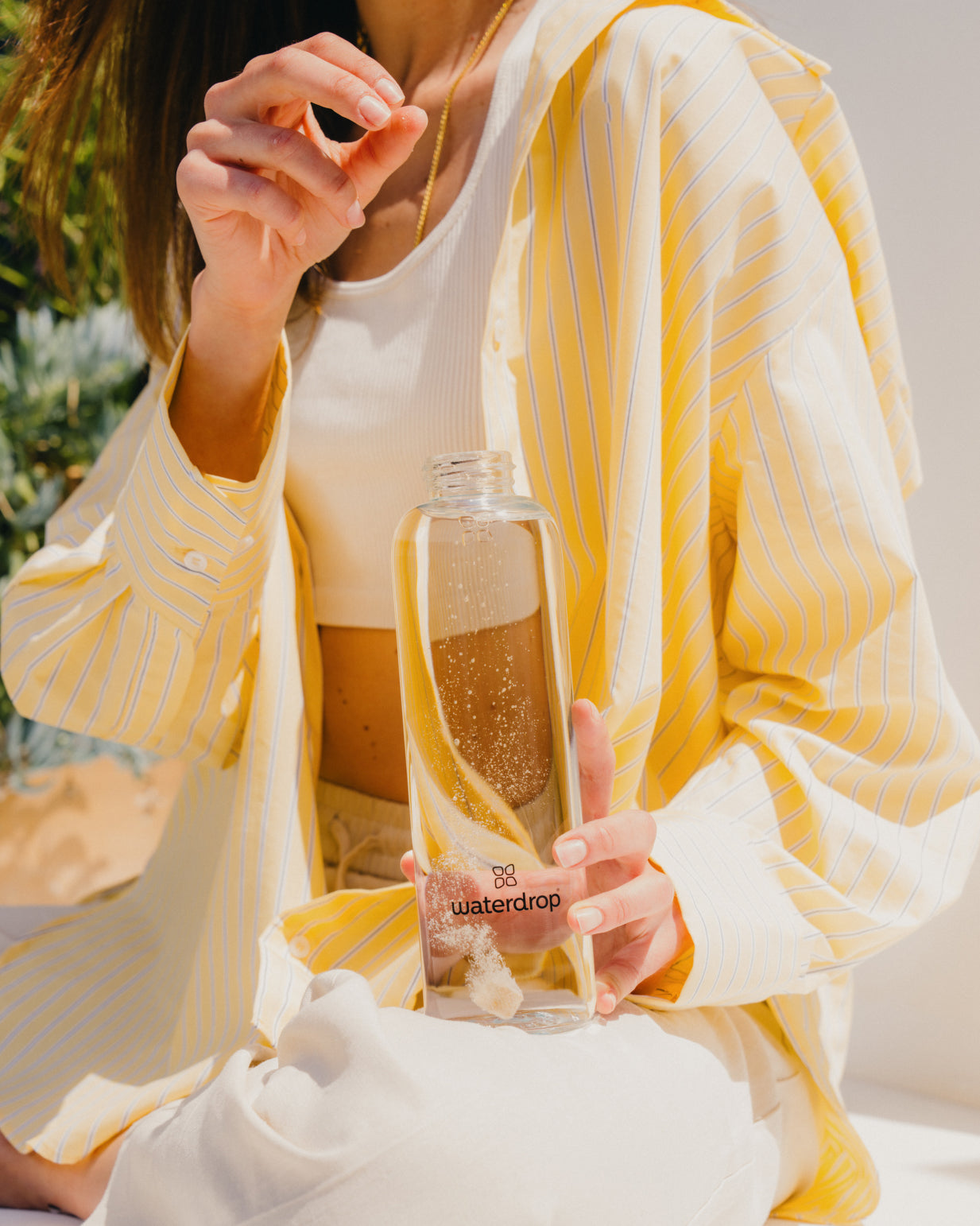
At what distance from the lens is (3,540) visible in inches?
77.9

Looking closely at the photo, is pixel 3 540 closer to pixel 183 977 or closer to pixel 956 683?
pixel 183 977

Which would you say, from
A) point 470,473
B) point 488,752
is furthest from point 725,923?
point 470,473

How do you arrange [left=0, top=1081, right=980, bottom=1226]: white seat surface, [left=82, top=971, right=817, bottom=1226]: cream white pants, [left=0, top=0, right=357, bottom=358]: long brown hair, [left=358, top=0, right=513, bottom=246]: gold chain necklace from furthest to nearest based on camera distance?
[left=0, top=0, right=357, bottom=358]: long brown hair → [left=358, top=0, right=513, bottom=246]: gold chain necklace → [left=0, top=1081, right=980, bottom=1226]: white seat surface → [left=82, top=971, right=817, bottom=1226]: cream white pants

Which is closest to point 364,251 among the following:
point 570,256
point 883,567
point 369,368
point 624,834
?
point 369,368

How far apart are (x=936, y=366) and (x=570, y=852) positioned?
70 centimetres

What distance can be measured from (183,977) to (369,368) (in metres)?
0.52

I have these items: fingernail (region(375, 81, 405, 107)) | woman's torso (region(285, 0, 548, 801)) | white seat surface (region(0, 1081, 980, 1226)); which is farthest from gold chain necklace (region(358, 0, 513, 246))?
white seat surface (region(0, 1081, 980, 1226))

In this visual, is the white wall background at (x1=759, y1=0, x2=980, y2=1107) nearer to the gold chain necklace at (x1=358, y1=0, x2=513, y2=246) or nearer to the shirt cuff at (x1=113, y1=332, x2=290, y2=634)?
the gold chain necklace at (x1=358, y1=0, x2=513, y2=246)

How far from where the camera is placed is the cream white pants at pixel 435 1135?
52cm

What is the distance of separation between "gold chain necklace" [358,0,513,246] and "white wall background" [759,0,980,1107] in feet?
1.16

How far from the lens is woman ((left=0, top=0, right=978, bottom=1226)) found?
576mm

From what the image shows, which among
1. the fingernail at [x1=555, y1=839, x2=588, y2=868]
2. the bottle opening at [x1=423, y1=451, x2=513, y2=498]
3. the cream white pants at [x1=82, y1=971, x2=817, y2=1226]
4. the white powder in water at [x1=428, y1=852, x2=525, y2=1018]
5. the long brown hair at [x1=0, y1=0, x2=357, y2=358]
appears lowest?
the cream white pants at [x1=82, y1=971, x2=817, y2=1226]

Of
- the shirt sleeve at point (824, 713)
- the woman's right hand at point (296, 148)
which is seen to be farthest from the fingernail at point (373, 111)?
the shirt sleeve at point (824, 713)

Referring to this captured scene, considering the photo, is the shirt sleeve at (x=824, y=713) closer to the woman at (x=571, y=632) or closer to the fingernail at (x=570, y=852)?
the woman at (x=571, y=632)
